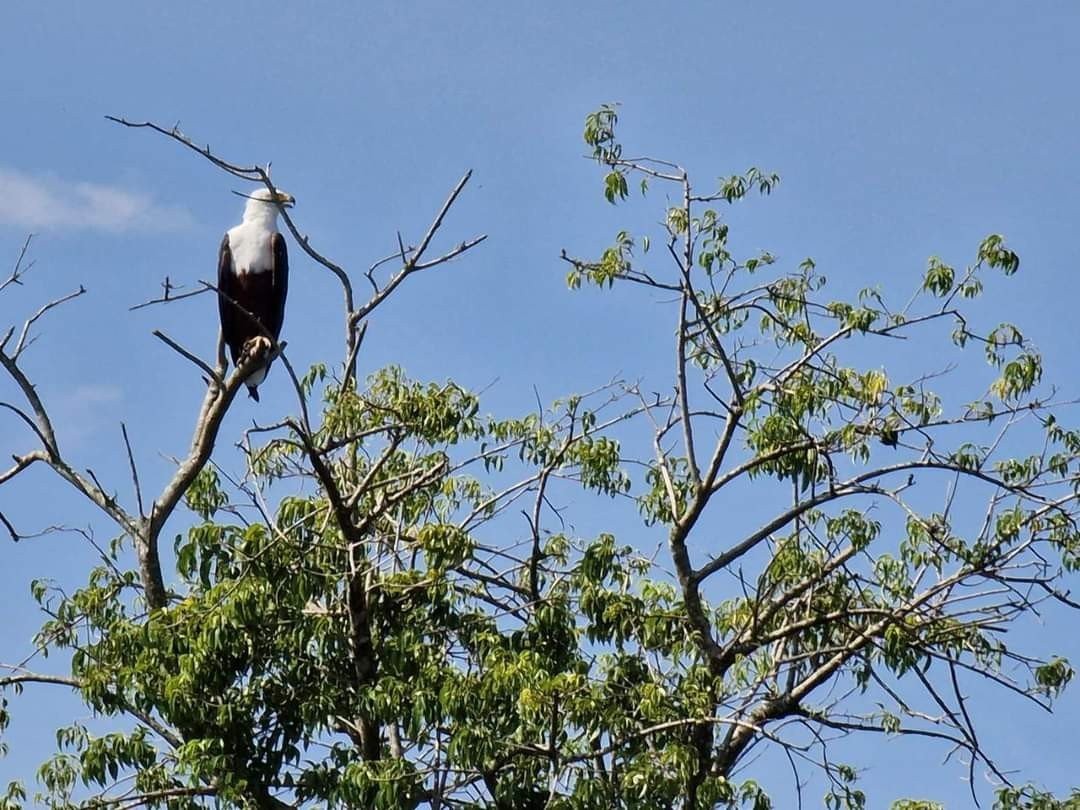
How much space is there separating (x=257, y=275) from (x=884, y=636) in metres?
4.23

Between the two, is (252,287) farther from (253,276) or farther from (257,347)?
(257,347)

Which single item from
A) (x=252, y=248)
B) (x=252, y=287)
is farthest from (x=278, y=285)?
(x=252, y=248)

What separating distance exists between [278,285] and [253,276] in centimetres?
16

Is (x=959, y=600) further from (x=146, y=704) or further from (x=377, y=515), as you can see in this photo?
(x=146, y=704)

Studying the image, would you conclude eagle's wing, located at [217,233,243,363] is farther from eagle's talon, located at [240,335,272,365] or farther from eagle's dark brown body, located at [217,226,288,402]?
eagle's talon, located at [240,335,272,365]

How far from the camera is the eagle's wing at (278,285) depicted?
9.16m

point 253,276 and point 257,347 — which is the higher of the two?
point 253,276

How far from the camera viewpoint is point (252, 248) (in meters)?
9.20

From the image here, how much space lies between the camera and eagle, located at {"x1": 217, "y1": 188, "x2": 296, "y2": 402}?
29.8ft

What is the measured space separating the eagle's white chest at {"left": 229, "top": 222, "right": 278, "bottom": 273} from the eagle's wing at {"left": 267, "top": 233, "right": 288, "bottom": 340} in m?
0.03

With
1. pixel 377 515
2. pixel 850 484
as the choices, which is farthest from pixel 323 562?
pixel 850 484

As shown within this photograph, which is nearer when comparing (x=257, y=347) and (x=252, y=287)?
(x=257, y=347)

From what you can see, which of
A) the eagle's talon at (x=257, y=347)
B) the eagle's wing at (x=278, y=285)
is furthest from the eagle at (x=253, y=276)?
the eagle's talon at (x=257, y=347)

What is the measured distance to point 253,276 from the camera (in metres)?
9.20
